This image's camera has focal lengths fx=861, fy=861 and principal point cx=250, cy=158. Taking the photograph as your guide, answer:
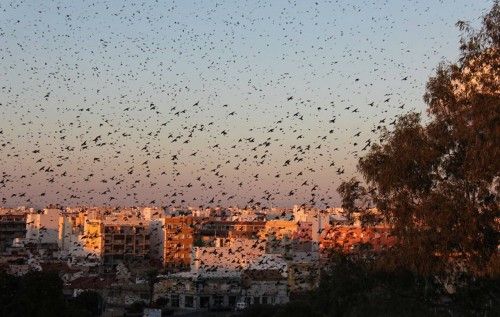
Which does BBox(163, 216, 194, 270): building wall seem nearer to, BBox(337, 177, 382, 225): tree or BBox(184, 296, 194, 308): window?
BBox(184, 296, 194, 308): window

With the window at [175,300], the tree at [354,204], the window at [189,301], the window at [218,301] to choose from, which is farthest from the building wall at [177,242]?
the tree at [354,204]

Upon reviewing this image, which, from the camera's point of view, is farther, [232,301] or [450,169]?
[232,301]

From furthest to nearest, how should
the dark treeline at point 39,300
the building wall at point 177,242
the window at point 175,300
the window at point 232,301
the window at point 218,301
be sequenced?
1. the building wall at point 177,242
2. the window at point 218,301
3. the window at point 232,301
4. the window at point 175,300
5. the dark treeline at point 39,300

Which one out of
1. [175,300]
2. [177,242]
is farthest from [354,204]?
[177,242]

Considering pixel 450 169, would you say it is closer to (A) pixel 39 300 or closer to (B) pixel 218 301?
(A) pixel 39 300

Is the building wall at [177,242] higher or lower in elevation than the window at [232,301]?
higher

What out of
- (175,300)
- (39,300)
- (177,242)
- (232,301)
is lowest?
(39,300)

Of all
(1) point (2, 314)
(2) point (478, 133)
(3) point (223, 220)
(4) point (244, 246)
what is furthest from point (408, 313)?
(3) point (223, 220)

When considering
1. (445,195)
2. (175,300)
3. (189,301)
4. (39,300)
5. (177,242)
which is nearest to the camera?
(445,195)

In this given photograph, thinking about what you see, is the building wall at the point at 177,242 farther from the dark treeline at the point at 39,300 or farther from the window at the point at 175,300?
the dark treeline at the point at 39,300
